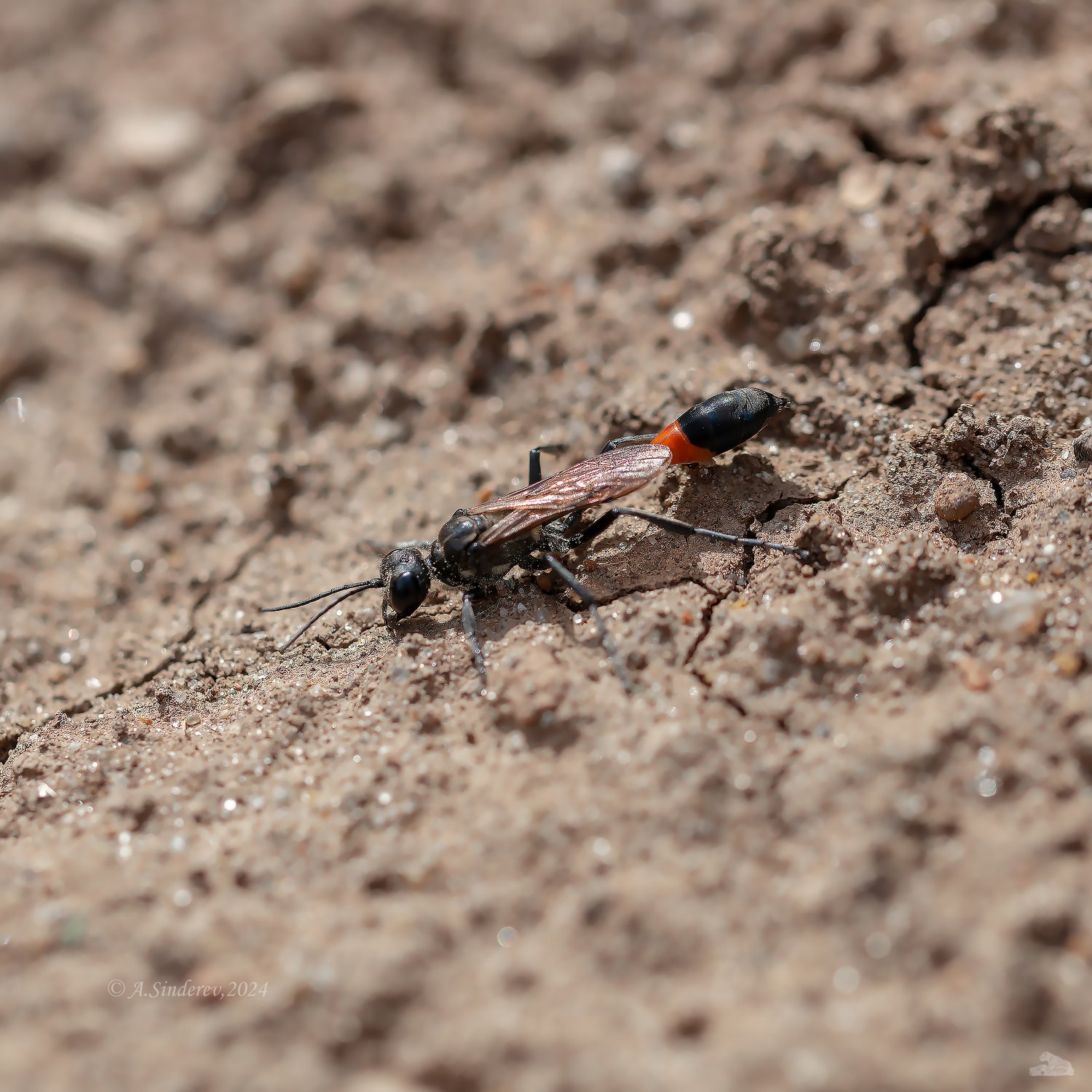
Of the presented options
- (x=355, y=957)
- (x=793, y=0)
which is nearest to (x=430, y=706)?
(x=355, y=957)

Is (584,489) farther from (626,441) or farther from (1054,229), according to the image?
(1054,229)

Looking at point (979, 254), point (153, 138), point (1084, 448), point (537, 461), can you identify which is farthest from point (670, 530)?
point (153, 138)

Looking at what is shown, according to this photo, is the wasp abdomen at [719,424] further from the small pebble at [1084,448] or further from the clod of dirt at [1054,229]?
the clod of dirt at [1054,229]

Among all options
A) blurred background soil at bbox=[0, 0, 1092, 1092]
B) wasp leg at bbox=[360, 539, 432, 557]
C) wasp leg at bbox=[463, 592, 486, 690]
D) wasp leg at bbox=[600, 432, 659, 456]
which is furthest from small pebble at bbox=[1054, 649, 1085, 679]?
wasp leg at bbox=[360, 539, 432, 557]

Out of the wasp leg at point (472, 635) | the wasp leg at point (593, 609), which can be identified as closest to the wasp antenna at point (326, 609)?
the wasp leg at point (472, 635)

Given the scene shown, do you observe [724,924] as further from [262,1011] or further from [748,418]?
[748,418]
